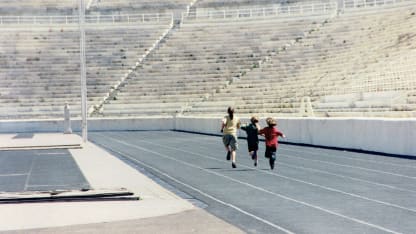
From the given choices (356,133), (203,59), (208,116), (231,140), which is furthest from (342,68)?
(231,140)

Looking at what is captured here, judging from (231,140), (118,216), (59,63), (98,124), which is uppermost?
(59,63)

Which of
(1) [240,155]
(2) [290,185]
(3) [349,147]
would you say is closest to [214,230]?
A: (2) [290,185]

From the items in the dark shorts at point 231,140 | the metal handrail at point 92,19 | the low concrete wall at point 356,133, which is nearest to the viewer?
the dark shorts at point 231,140

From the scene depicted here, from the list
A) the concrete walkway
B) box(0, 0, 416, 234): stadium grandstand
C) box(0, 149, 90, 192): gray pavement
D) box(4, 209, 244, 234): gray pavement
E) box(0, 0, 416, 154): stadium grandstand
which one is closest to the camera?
box(4, 209, 244, 234): gray pavement

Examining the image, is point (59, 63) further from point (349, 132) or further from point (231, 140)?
point (231, 140)

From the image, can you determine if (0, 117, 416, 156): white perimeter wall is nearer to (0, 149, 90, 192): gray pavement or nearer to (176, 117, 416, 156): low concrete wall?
(176, 117, 416, 156): low concrete wall

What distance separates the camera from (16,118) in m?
52.0

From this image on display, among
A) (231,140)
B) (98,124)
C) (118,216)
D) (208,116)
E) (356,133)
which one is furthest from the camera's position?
(98,124)

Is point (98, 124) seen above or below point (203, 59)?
below

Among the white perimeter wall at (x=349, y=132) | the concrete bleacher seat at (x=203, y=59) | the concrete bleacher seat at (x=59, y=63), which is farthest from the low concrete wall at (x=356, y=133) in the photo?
the concrete bleacher seat at (x=59, y=63)

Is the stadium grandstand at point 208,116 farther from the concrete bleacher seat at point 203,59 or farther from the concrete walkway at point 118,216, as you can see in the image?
the concrete bleacher seat at point 203,59

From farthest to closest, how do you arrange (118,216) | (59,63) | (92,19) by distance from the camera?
(92,19), (59,63), (118,216)

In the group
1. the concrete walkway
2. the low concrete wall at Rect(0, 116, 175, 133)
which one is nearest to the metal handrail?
the low concrete wall at Rect(0, 116, 175, 133)

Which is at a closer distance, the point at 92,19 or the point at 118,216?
the point at 118,216
